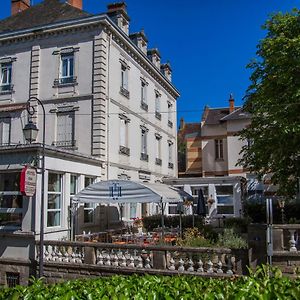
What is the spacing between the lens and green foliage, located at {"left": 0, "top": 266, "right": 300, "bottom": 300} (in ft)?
12.4

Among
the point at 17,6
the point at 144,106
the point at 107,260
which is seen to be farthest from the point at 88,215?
the point at 17,6

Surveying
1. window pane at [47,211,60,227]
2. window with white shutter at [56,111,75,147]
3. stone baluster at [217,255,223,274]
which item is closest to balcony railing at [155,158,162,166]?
window with white shutter at [56,111,75,147]

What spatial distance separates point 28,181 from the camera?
1220cm

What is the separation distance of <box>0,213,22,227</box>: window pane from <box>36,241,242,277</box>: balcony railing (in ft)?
5.06

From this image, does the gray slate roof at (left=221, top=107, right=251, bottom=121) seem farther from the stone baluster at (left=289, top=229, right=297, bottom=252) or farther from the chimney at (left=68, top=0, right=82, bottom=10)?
the stone baluster at (left=289, top=229, right=297, bottom=252)

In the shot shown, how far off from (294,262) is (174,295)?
21.9 ft

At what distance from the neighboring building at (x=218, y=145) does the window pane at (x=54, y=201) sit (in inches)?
804

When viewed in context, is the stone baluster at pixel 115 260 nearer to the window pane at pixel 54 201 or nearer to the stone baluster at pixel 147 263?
the stone baluster at pixel 147 263

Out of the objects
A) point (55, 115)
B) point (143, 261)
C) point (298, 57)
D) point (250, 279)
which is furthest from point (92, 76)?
point (250, 279)

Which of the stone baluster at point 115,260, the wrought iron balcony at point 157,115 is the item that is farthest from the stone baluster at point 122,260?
the wrought iron balcony at point 157,115

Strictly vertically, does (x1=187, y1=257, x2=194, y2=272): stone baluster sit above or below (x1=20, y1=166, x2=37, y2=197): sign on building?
below

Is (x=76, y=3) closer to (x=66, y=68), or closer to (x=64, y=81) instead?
(x=66, y=68)

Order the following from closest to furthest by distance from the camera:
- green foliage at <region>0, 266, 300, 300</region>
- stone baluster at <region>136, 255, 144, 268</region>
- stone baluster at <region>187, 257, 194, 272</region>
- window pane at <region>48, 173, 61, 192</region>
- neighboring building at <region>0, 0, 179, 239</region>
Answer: green foliage at <region>0, 266, 300, 300</region>
stone baluster at <region>187, 257, 194, 272</region>
stone baluster at <region>136, 255, 144, 268</region>
window pane at <region>48, 173, 61, 192</region>
neighboring building at <region>0, 0, 179, 239</region>

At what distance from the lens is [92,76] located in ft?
62.6
